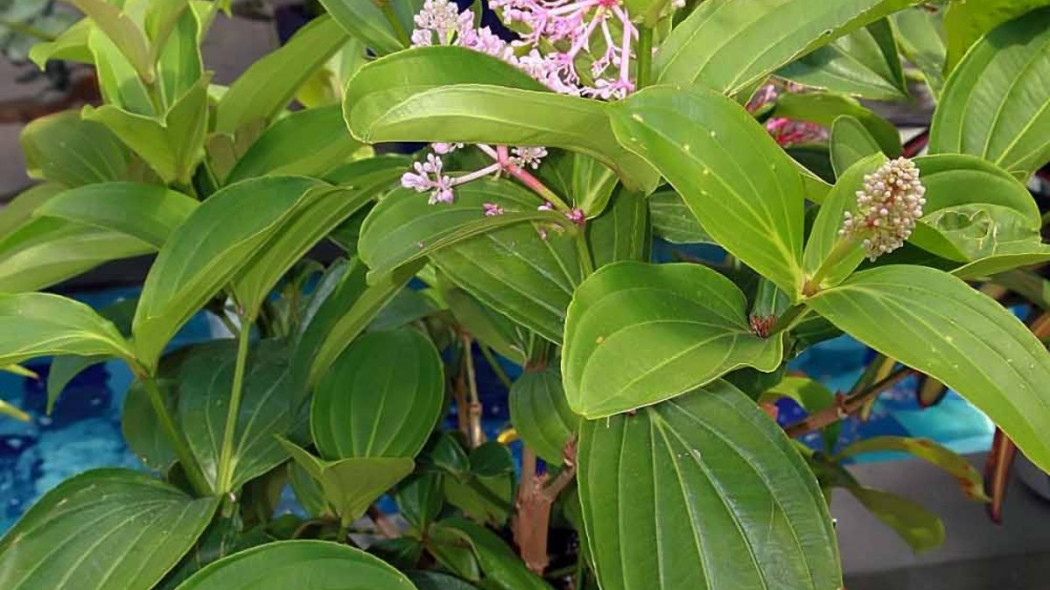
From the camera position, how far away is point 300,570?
0.38 meters

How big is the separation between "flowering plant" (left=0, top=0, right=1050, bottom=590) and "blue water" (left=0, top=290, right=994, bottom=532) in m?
0.55

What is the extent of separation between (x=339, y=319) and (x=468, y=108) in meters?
0.23

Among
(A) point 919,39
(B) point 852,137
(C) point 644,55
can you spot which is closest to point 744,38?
(C) point 644,55

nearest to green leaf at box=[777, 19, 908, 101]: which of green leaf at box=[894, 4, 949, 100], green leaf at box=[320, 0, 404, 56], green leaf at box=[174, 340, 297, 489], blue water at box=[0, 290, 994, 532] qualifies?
green leaf at box=[894, 4, 949, 100]

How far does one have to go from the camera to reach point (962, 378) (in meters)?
0.27

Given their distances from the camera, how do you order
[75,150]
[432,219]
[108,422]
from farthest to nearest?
[108,422]
[75,150]
[432,219]

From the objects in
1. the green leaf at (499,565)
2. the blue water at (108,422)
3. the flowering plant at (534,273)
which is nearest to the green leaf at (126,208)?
the flowering plant at (534,273)

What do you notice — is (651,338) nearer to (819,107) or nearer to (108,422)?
(819,107)

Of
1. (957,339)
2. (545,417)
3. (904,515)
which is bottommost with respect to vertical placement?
(904,515)

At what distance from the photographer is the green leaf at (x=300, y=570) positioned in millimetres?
375

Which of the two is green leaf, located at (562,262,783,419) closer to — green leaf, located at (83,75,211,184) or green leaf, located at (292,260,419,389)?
green leaf, located at (292,260,419,389)

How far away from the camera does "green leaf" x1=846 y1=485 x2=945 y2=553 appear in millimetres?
635

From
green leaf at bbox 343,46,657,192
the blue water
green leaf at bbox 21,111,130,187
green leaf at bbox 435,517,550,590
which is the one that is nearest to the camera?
green leaf at bbox 343,46,657,192

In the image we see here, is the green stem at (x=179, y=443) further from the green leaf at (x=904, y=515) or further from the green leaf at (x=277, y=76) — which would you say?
the green leaf at (x=904, y=515)
